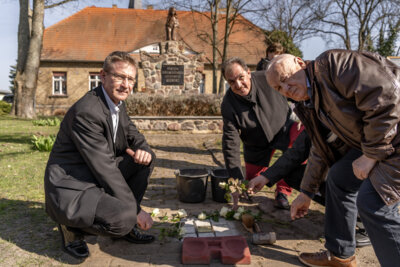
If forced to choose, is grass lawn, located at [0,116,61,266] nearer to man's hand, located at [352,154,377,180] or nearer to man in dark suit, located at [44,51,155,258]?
man in dark suit, located at [44,51,155,258]

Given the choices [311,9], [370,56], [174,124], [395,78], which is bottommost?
[174,124]

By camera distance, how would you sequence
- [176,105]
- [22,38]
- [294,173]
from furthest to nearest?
[22,38] → [176,105] → [294,173]

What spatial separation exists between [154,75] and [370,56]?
11897 mm

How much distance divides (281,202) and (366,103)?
Result: 2.09 metres

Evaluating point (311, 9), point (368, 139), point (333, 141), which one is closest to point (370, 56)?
point (368, 139)

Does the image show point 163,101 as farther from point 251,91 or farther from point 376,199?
point 376,199

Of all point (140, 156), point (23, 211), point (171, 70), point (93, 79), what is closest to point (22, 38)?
point (171, 70)

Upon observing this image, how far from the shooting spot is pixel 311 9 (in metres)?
20.4

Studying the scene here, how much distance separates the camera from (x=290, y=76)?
204cm

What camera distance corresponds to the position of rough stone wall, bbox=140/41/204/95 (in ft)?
43.2

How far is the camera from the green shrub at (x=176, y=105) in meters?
11.0

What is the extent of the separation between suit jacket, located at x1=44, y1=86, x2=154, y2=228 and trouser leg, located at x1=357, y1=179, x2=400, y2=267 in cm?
153

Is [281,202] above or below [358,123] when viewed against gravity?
below

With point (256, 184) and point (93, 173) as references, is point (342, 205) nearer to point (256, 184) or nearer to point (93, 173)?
point (256, 184)
